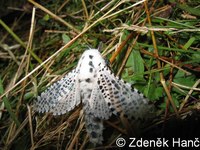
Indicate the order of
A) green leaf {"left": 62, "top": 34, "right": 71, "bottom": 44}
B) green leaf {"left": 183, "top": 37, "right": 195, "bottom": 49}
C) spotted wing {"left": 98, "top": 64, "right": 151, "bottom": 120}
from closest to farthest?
spotted wing {"left": 98, "top": 64, "right": 151, "bottom": 120} → green leaf {"left": 183, "top": 37, "right": 195, "bottom": 49} → green leaf {"left": 62, "top": 34, "right": 71, "bottom": 44}

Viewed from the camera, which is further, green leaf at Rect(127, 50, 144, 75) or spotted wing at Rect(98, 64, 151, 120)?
green leaf at Rect(127, 50, 144, 75)

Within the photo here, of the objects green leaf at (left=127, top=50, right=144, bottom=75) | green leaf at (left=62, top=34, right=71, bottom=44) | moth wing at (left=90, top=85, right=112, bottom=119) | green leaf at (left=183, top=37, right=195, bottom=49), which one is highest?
green leaf at (left=62, top=34, right=71, bottom=44)

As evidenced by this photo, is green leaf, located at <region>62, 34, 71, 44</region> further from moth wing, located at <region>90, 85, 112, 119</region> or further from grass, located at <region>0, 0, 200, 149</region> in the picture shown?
moth wing, located at <region>90, 85, 112, 119</region>

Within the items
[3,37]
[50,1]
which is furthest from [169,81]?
[3,37]

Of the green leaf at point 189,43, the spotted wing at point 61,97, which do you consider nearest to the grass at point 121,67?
the green leaf at point 189,43

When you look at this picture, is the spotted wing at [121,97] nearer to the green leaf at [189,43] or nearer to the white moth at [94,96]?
the white moth at [94,96]

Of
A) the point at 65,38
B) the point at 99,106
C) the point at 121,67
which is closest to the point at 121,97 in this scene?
the point at 99,106

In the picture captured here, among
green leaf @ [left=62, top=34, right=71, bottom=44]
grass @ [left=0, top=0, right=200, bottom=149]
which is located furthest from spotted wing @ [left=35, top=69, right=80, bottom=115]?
green leaf @ [left=62, top=34, right=71, bottom=44]

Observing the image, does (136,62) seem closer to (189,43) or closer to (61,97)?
(189,43)
